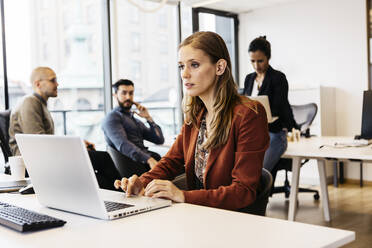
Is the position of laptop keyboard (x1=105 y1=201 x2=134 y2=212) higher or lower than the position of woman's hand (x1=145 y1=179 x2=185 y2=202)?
lower

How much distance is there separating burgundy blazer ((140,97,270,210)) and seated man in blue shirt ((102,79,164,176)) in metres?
1.93

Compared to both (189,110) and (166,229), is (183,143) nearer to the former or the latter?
(189,110)

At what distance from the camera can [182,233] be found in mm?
1066

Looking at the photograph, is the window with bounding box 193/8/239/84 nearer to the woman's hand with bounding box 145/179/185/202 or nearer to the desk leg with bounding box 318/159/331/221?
the desk leg with bounding box 318/159/331/221

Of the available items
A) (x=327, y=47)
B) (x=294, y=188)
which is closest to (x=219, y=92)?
(x=294, y=188)

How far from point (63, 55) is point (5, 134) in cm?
431

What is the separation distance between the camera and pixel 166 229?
1.11 m

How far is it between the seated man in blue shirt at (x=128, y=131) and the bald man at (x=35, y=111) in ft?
1.76

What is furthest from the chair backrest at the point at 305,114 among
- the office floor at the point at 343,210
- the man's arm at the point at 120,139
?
the man's arm at the point at 120,139

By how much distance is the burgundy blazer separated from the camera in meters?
1.49

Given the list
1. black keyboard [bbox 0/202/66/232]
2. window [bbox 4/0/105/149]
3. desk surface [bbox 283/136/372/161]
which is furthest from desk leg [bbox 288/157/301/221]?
window [bbox 4/0/105/149]

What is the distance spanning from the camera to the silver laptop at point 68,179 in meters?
1.16

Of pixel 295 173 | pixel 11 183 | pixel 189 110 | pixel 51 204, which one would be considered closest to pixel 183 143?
pixel 189 110

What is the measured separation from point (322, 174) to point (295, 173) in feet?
1.00
